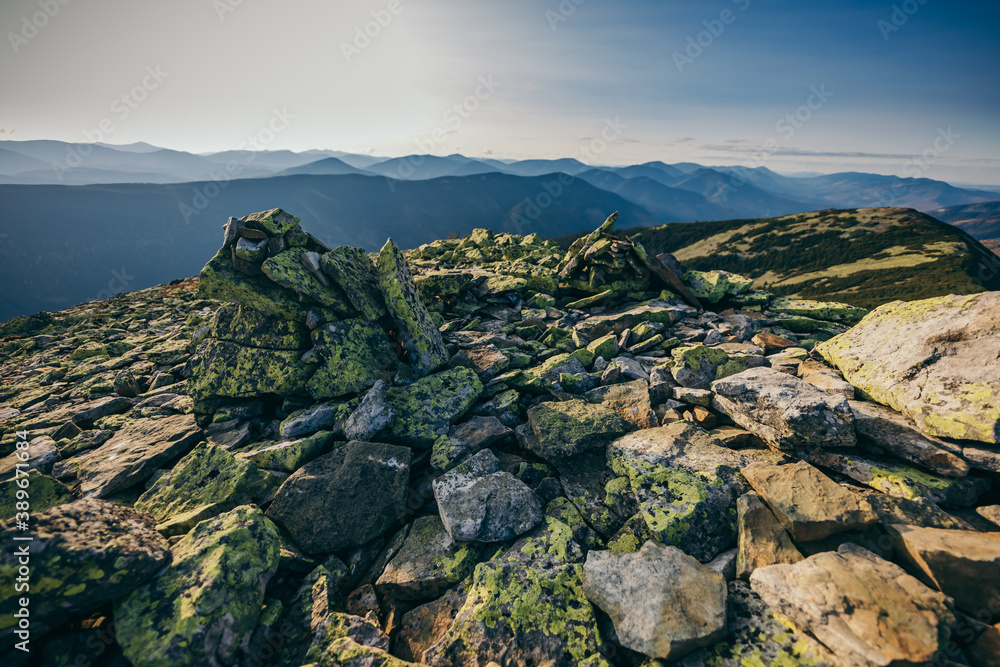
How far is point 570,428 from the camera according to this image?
7391mm

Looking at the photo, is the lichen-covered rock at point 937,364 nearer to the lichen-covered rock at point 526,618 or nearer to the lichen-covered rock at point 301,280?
the lichen-covered rock at point 526,618

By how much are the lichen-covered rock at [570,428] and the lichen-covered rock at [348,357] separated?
4031mm

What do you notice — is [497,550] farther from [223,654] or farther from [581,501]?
[223,654]

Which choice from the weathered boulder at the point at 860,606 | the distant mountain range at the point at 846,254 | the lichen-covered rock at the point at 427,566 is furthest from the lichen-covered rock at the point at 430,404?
the distant mountain range at the point at 846,254

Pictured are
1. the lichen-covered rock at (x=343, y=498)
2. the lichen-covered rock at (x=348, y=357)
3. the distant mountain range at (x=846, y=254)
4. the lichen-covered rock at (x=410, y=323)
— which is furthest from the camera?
the distant mountain range at (x=846, y=254)

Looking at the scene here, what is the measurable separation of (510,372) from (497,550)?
4416mm

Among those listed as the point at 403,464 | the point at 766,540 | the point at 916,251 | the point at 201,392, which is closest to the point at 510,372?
the point at 403,464

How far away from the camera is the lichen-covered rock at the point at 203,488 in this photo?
6.39 meters

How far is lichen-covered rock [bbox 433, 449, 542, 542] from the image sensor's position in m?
5.98

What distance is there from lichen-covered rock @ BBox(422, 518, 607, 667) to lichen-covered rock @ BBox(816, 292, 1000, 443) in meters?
5.94

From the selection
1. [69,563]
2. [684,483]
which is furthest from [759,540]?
[69,563]

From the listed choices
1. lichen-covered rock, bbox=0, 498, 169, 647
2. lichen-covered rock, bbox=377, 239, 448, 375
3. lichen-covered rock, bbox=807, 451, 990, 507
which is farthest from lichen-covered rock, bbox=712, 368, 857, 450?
lichen-covered rock, bbox=0, 498, 169, 647

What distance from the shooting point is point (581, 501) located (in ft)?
21.1

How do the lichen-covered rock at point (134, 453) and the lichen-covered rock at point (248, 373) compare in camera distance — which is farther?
the lichen-covered rock at point (248, 373)
